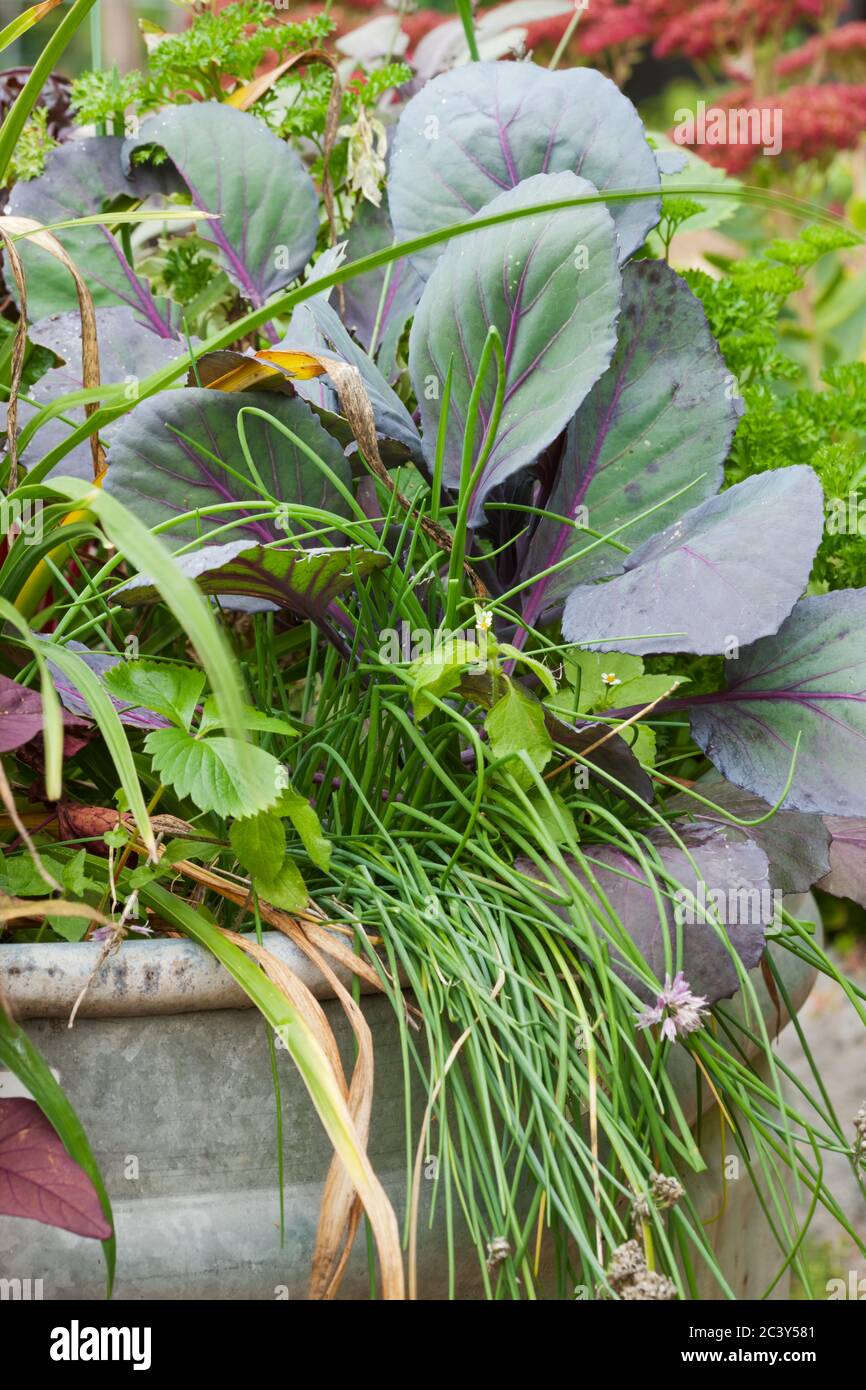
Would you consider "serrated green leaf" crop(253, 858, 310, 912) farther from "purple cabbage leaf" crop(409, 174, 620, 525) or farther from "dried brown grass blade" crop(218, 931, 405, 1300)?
"purple cabbage leaf" crop(409, 174, 620, 525)

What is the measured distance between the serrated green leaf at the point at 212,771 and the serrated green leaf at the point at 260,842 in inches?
0.6

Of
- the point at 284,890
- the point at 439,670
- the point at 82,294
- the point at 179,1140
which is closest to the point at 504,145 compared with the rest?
the point at 82,294

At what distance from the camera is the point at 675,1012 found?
24.3 inches

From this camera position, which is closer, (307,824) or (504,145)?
(307,824)

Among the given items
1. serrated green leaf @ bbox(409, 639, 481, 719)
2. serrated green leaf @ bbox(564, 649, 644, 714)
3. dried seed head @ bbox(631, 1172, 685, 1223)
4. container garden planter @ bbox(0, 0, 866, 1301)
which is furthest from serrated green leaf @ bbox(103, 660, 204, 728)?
dried seed head @ bbox(631, 1172, 685, 1223)

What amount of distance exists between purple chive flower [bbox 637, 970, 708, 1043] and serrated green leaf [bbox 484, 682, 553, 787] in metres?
0.14

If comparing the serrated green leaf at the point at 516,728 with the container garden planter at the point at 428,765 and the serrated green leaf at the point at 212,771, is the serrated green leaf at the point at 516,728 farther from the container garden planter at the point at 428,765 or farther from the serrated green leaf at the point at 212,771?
the serrated green leaf at the point at 212,771

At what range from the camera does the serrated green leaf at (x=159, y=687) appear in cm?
68

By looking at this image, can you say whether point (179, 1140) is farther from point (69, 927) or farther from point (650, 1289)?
point (650, 1289)

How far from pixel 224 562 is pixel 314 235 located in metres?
0.46

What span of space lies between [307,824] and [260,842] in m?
0.03

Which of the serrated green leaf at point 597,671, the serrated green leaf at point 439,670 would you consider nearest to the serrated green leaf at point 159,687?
the serrated green leaf at point 439,670

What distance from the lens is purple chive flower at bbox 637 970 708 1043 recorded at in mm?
598
